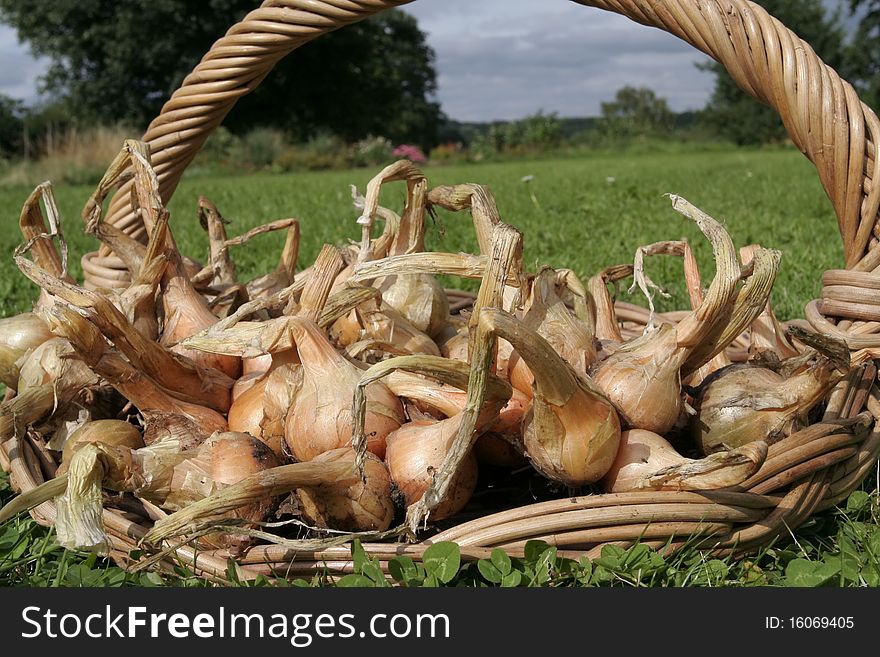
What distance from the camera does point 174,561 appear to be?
1.11 m

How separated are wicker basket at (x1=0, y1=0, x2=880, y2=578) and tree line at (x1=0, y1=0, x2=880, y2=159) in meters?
21.1

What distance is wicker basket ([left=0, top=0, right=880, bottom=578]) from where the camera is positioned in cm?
106

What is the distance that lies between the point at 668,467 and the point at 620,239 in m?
2.80

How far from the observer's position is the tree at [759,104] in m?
27.4

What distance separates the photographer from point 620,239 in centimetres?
377

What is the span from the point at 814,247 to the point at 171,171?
2.84 m

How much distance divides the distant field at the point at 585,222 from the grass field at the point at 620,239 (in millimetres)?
10

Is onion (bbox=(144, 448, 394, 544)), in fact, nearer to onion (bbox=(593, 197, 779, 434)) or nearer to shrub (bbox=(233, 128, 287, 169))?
onion (bbox=(593, 197, 779, 434))

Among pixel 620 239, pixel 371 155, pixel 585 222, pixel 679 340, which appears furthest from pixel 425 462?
pixel 371 155

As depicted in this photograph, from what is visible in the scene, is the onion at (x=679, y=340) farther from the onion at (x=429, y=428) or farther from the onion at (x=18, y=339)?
the onion at (x=18, y=339)

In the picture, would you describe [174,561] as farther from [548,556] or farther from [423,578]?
[548,556]

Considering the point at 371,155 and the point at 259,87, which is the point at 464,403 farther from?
the point at 259,87

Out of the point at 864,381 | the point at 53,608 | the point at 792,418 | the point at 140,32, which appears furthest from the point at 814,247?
the point at 140,32

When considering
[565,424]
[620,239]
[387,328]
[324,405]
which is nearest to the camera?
[565,424]
